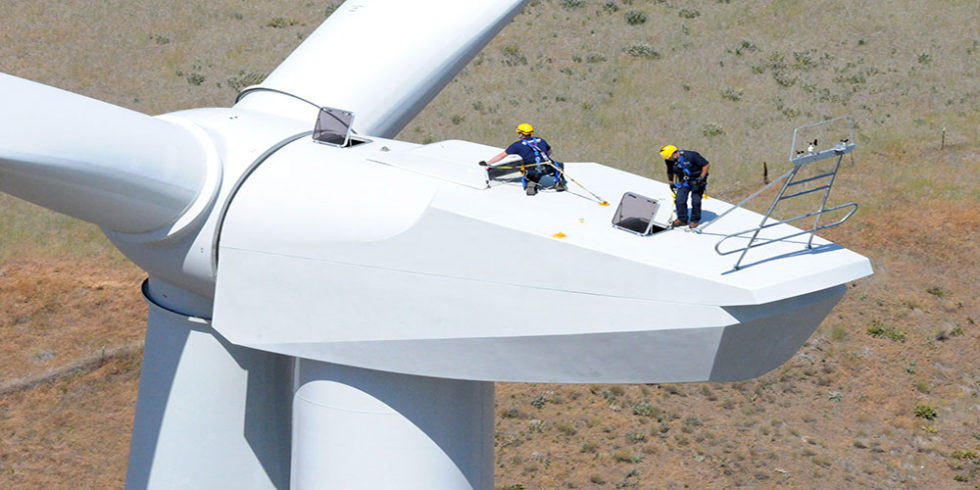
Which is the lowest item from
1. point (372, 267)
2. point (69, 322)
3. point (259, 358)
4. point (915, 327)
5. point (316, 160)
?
point (69, 322)

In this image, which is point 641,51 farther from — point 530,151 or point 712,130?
point 530,151

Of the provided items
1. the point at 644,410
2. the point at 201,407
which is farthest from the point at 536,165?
the point at 644,410

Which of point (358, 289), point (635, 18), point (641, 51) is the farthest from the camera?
point (635, 18)

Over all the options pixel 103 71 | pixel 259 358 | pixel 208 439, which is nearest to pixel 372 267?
pixel 259 358

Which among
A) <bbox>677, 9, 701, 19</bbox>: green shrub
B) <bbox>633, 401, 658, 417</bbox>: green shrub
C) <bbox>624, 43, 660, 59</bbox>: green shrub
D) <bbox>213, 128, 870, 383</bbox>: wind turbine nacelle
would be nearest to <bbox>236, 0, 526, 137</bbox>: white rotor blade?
<bbox>213, 128, 870, 383</bbox>: wind turbine nacelle

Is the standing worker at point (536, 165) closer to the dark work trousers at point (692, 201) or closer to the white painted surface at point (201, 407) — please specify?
the dark work trousers at point (692, 201)

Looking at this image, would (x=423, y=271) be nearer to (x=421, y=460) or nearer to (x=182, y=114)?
(x=421, y=460)
